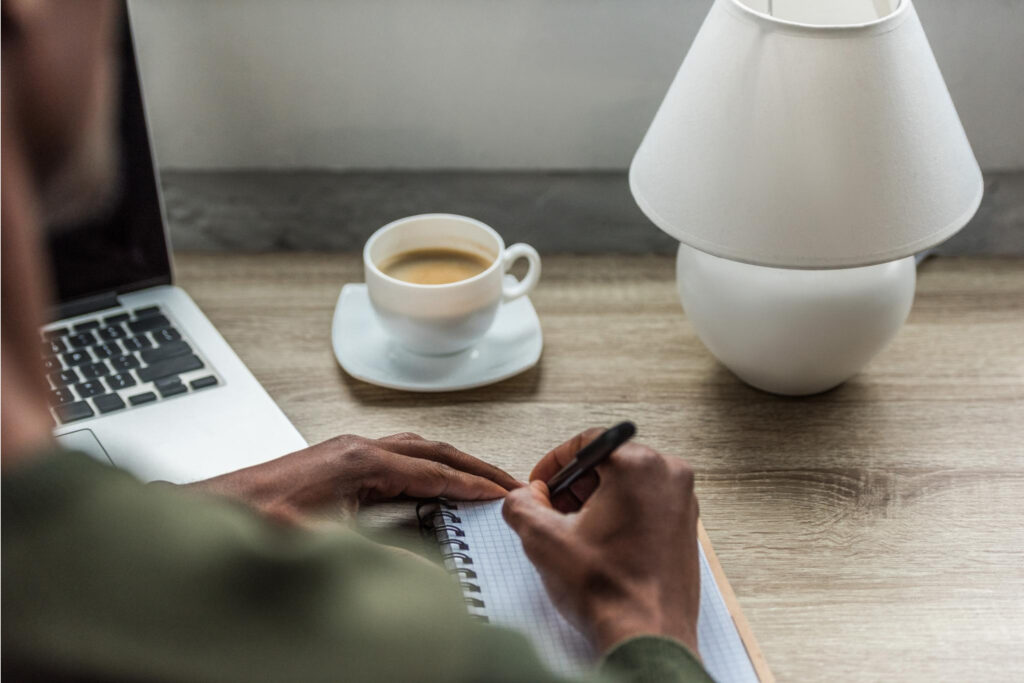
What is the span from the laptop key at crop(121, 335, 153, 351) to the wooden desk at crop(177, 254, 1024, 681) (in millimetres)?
85

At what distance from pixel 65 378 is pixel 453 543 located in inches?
14.6

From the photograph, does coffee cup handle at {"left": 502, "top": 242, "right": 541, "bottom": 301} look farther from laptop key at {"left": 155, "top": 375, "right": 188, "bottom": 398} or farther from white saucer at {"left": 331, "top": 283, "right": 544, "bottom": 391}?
laptop key at {"left": 155, "top": 375, "right": 188, "bottom": 398}

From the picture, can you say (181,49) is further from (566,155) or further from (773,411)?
(773,411)

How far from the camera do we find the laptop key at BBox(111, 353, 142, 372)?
32.9 inches

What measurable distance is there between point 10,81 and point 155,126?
771 mm

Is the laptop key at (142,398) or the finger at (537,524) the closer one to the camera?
the finger at (537,524)

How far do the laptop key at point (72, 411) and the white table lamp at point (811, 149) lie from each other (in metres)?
0.46

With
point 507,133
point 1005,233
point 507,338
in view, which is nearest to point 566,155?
point 507,133

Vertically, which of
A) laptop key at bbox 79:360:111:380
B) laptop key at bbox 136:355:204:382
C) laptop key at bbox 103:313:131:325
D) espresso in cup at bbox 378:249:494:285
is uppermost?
espresso in cup at bbox 378:249:494:285

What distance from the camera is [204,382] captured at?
2.72 feet

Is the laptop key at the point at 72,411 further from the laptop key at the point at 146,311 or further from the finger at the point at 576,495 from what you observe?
the finger at the point at 576,495

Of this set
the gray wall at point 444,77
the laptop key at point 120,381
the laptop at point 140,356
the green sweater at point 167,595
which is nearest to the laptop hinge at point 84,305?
the laptop at point 140,356

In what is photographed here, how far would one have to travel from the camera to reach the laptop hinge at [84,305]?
884 mm

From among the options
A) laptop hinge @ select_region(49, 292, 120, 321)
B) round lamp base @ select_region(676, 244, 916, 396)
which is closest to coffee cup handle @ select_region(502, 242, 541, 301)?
round lamp base @ select_region(676, 244, 916, 396)
